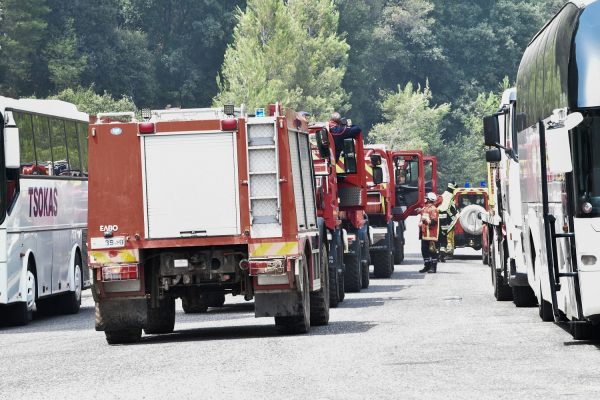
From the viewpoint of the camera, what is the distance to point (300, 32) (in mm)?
79938

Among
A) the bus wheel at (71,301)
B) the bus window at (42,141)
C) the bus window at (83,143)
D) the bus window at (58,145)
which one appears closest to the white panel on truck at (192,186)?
the bus window at (42,141)

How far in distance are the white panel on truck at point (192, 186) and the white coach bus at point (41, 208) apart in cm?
505

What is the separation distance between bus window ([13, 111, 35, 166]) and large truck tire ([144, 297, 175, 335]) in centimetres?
499

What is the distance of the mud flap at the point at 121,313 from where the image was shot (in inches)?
578

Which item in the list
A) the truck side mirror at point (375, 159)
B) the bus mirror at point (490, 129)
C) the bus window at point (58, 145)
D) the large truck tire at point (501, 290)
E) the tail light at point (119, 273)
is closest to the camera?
the tail light at point (119, 273)

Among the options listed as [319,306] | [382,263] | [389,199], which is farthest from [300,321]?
[389,199]

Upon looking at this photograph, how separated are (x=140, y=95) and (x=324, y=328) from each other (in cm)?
7180

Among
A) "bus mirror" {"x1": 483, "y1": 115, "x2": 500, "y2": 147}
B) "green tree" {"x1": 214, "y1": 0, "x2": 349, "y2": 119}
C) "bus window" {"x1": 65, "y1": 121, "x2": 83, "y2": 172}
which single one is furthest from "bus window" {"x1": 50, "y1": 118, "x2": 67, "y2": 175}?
"green tree" {"x1": 214, "y1": 0, "x2": 349, "y2": 119}

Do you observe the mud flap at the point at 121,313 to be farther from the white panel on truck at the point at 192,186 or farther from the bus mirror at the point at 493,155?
the bus mirror at the point at 493,155

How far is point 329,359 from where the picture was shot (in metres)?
12.2

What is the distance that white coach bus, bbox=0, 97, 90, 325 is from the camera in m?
19.3

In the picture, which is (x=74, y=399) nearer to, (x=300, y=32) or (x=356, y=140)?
(x=356, y=140)

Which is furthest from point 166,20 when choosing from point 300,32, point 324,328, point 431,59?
point 324,328

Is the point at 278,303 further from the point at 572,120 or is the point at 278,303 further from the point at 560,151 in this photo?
the point at 572,120
